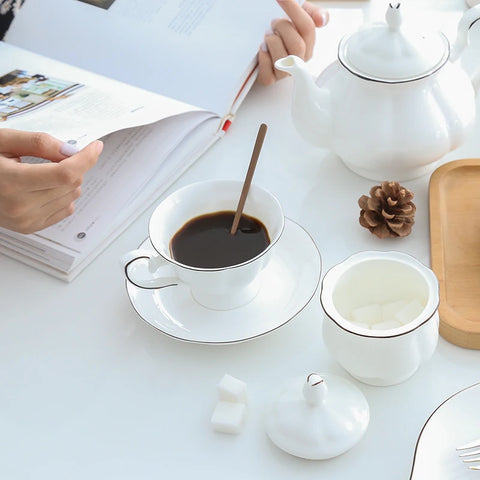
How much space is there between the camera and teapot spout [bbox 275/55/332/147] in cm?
85

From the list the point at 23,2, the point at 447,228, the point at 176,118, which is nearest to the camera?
the point at 447,228

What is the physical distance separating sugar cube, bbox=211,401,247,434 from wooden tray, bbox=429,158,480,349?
24 cm

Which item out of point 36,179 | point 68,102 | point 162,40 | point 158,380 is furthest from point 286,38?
point 158,380

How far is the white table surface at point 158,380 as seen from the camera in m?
0.65

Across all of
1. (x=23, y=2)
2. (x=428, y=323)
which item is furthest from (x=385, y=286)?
(x=23, y=2)

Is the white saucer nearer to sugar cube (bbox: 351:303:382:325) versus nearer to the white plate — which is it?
sugar cube (bbox: 351:303:382:325)

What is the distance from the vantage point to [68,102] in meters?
0.94

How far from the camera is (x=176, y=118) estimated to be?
101 cm

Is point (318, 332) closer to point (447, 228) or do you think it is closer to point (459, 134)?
point (447, 228)

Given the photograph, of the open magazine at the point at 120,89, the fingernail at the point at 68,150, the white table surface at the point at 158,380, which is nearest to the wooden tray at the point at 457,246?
the white table surface at the point at 158,380

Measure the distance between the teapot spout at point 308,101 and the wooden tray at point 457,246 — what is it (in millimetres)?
165

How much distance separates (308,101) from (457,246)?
0.26 meters

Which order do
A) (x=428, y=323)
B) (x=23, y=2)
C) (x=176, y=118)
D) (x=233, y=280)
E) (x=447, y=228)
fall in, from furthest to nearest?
(x=23, y=2)
(x=176, y=118)
(x=447, y=228)
(x=233, y=280)
(x=428, y=323)

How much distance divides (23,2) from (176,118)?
0.43 metres
